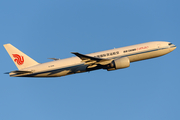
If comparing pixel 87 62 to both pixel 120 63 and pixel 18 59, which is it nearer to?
pixel 120 63

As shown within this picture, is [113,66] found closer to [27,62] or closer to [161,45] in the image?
[161,45]

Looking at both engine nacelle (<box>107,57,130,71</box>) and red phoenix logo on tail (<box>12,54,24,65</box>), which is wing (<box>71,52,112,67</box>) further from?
red phoenix logo on tail (<box>12,54,24,65</box>)

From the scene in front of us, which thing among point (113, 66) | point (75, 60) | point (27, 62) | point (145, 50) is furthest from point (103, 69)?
point (27, 62)

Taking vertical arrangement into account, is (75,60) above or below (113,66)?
above

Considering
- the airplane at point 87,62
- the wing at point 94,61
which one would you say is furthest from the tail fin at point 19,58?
the wing at point 94,61

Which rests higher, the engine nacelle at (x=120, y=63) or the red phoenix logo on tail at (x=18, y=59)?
the red phoenix logo on tail at (x=18, y=59)

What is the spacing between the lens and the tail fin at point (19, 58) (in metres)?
38.4

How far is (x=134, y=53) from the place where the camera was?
37156 mm

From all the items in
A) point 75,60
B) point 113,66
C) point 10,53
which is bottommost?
point 113,66

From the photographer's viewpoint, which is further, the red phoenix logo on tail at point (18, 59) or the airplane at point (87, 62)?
the red phoenix logo on tail at point (18, 59)

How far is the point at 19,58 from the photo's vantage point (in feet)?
127

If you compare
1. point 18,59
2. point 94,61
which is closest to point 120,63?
point 94,61

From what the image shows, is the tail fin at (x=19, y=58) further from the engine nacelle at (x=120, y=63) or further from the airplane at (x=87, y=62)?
the engine nacelle at (x=120, y=63)

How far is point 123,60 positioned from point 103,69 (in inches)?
176
